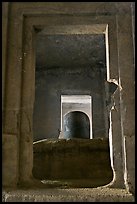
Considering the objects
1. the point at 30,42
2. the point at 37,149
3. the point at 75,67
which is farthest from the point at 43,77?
Result: the point at 30,42

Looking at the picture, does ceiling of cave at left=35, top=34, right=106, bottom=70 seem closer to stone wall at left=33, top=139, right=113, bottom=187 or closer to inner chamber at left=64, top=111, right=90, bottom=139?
inner chamber at left=64, top=111, right=90, bottom=139

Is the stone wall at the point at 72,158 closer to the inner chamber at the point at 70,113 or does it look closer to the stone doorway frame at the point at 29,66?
the inner chamber at the point at 70,113

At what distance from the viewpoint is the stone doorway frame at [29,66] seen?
11.6ft

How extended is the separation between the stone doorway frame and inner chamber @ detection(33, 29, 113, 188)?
2516 mm

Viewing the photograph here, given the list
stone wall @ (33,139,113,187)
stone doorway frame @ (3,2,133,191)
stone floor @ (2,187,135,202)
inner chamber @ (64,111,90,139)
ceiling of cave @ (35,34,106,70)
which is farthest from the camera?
inner chamber @ (64,111,90,139)

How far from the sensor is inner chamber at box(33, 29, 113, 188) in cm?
612

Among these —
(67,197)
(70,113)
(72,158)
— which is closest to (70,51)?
(70,113)

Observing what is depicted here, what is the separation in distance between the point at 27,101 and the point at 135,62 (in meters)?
1.35

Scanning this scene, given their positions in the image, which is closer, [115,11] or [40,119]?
[115,11]

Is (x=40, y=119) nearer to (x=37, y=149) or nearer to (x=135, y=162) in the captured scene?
(x=37, y=149)

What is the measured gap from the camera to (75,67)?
30.1ft

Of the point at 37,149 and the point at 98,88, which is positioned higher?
the point at 98,88

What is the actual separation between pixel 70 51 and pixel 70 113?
5.37 feet

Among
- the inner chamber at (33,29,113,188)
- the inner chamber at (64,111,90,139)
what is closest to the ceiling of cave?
the inner chamber at (33,29,113,188)
